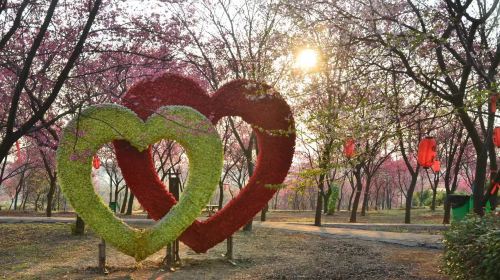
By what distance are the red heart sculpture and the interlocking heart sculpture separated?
0.02 meters

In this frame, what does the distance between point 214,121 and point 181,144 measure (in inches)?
51.2

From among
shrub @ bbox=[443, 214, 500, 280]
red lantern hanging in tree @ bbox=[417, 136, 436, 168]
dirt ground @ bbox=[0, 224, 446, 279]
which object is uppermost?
red lantern hanging in tree @ bbox=[417, 136, 436, 168]

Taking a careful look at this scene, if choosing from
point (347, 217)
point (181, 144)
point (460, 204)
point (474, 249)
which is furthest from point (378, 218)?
point (474, 249)

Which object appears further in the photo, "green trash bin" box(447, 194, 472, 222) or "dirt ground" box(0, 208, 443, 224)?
"dirt ground" box(0, 208, 443, 224)

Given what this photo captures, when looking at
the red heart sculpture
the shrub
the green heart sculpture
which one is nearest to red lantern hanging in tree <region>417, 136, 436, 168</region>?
the red heart sculpture

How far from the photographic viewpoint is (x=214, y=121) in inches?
433

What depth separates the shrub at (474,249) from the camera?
5.53 m

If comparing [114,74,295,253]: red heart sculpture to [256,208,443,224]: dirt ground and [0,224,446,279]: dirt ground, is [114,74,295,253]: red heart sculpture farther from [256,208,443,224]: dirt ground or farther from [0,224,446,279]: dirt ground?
[256,208,443,224]: dirt ground

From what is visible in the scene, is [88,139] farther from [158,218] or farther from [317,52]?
[317,52]

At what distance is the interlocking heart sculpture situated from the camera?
9.41 metres

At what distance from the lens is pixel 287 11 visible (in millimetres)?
8281

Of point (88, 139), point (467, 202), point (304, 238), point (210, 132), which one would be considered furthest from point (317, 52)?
point (467, 202)

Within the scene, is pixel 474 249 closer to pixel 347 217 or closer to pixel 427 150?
pixel 427 150

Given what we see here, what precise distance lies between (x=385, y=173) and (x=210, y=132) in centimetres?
4087
